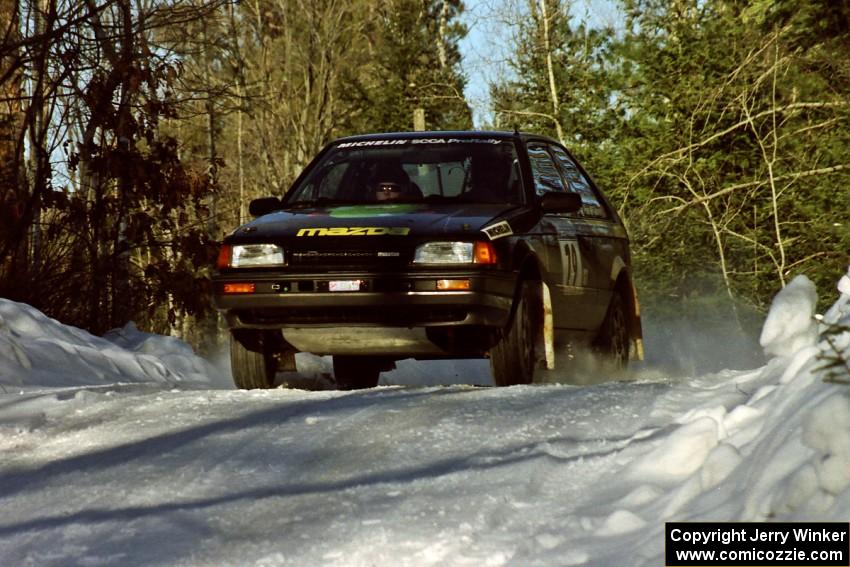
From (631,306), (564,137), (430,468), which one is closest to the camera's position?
(430,468)

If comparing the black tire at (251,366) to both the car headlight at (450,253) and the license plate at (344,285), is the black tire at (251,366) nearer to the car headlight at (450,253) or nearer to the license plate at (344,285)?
the license plate at (344,285)

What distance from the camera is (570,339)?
8875 millimetres

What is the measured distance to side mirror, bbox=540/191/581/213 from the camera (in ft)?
26.7

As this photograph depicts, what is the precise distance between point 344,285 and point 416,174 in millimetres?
1414

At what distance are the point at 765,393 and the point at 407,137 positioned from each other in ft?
15.2

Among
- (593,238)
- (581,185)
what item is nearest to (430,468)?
(593,238)

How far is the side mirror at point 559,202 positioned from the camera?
8.14m

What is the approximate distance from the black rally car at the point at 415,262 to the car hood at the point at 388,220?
11mm

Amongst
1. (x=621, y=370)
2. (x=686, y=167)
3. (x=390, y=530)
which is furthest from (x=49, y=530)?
(x=686, y=167)

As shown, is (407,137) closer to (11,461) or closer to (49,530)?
(11,461)

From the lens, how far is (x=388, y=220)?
7621mm

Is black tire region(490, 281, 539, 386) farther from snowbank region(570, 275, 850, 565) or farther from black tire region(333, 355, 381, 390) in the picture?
snowbank region(570, 275, 850, 565)

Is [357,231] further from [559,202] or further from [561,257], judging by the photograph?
[561,257]

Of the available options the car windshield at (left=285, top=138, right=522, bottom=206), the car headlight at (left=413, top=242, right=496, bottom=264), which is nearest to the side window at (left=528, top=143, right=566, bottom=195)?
the car windshield at (left=285, top=138, right=522, bottom=206)
